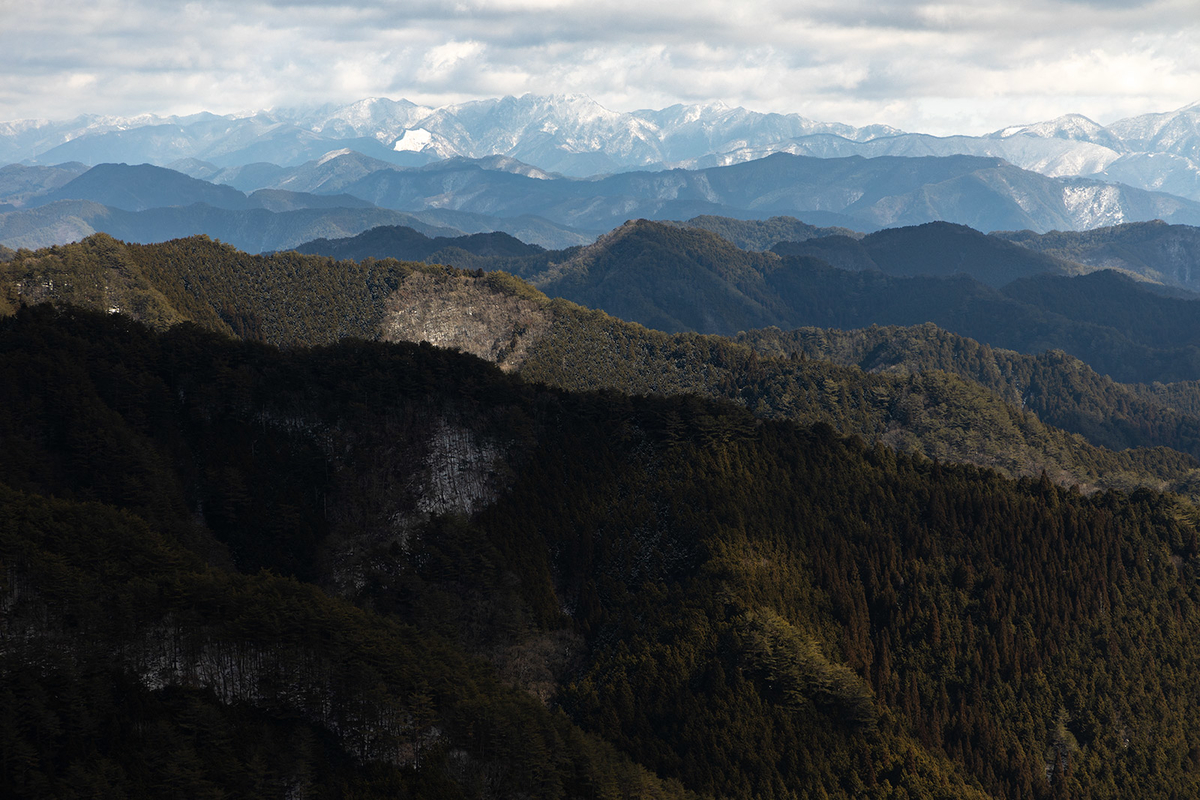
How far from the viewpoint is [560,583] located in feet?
379

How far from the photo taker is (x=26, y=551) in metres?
72.0

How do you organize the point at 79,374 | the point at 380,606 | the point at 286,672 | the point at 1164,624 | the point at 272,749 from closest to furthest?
the point at 272,749
the point at 286,672
the point at 380,606
the point at 79,374
the point at 1164,624

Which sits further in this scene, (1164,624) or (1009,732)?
(1164,624)

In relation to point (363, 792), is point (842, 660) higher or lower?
lower

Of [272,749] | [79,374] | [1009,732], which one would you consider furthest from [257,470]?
[1009,732]

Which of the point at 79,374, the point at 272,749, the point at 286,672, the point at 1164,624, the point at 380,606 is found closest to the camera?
the point at 272,749

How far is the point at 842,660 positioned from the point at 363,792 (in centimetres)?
6392

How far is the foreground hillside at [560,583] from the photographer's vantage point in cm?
7194

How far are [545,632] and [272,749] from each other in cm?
4531

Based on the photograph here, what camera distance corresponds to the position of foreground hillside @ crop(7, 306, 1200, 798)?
7194 centimetres

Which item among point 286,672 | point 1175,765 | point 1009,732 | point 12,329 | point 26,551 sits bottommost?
Result: point 1175,765

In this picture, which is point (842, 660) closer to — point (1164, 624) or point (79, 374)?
point (1164, 624)

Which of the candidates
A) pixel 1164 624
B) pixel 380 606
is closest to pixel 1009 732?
pixel 1164 624

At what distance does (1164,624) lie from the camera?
129 m
